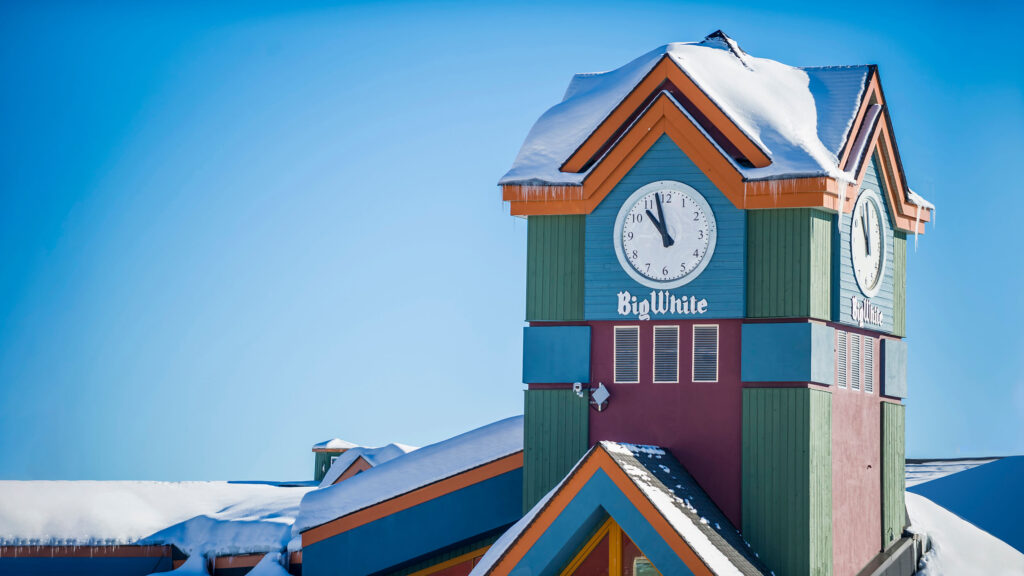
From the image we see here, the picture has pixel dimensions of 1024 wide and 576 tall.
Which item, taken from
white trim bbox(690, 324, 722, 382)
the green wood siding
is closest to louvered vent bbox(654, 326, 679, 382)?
white trim bbox(690, 324, 722, 382)

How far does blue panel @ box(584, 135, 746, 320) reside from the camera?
27.2 meters

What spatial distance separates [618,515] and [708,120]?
8451 millimetres

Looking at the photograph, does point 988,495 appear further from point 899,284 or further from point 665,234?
point 665,234

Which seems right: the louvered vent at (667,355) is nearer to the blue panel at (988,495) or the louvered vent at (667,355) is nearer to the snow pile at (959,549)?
the snow pile at (959,549)

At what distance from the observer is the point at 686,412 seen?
89.8 ft

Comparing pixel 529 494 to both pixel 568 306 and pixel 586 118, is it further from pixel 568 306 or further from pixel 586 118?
pixel 586 118

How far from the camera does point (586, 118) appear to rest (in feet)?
97.3

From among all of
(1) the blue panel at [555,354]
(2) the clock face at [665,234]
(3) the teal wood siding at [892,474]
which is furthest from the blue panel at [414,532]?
(3) the teal wood siding at [892,474]

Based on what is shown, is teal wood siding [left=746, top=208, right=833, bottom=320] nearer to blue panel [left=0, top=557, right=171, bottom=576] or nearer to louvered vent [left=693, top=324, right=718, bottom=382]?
louvered vent [left=693, top=324, right=718, bottom=382]

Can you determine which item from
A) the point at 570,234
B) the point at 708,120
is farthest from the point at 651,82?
the point at 570,234

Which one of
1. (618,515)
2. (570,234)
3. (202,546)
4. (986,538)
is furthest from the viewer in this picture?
(202,546)

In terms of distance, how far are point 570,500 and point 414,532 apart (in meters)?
7.44

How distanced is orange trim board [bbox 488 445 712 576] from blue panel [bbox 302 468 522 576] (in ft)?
21.0

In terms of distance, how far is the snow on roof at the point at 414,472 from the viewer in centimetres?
3073
